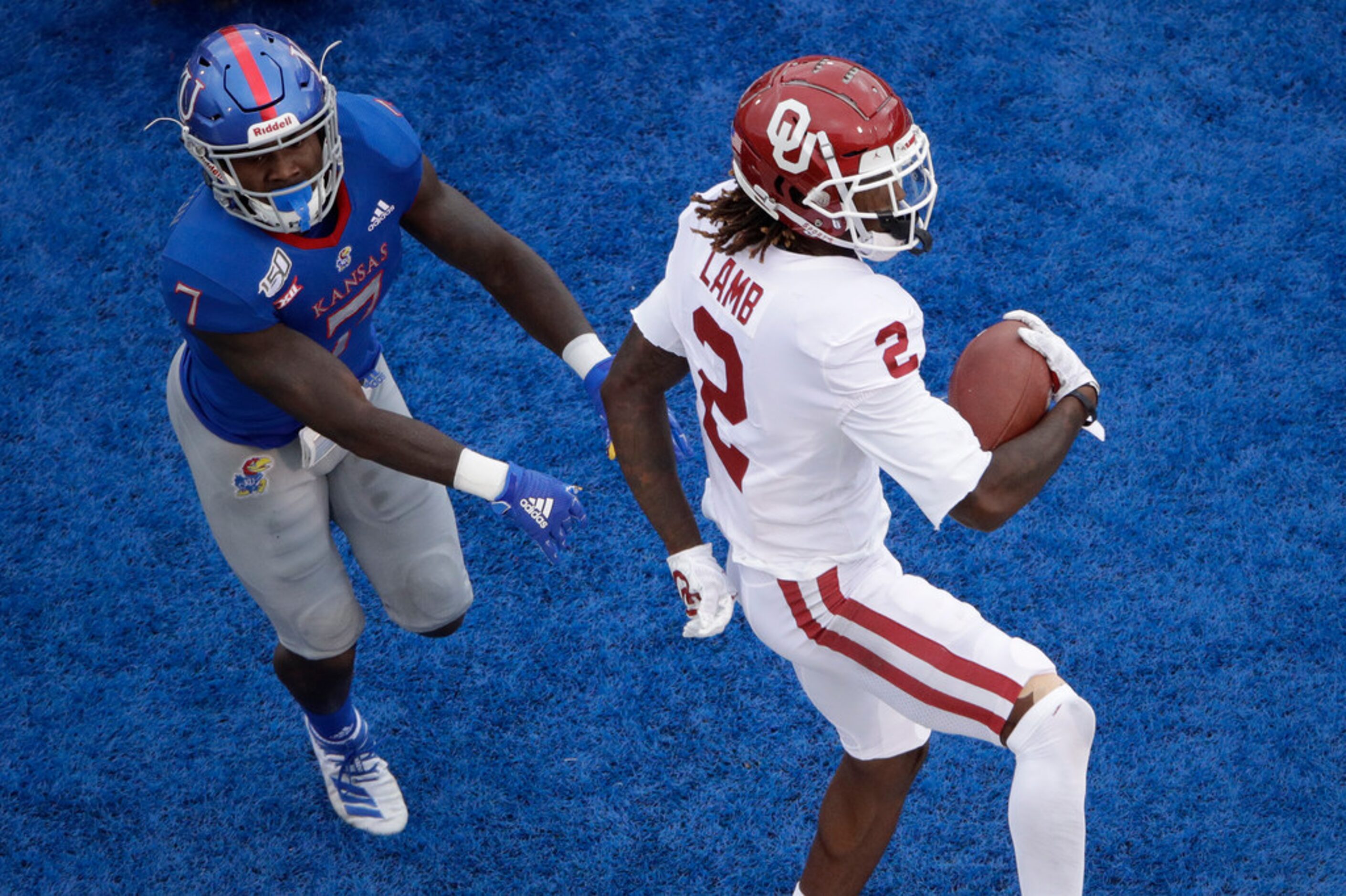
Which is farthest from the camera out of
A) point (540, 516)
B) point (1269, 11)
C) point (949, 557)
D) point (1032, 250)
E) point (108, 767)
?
point (1269, 11)

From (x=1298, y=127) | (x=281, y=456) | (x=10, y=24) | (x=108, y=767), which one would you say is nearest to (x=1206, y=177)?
(x=1298, y=127)

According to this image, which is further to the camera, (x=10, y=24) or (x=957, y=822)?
(x=10, y=24)

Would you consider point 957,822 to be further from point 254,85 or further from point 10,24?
point 10,24

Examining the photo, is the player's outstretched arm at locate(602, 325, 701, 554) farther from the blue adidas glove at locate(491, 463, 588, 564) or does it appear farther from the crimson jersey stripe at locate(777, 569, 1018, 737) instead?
the crimson jersey stripe at locate(777, 569, 1018, 737)

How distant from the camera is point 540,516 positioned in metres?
3.04

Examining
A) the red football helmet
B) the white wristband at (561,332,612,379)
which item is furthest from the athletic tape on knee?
the white wristband at (561,332,612,379)

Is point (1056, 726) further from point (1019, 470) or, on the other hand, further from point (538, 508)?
point (538, 508)

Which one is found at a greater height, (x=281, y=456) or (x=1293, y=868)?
(x=281, y=456)

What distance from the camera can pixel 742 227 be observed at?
2.56 metres

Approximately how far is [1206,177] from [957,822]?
2593 mm

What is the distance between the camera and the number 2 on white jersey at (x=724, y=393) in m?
2.55

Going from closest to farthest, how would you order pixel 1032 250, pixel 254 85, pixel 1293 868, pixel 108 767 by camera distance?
pixel 254 85, pixel 1293 868, pixel 108 767, pixel 1032 250

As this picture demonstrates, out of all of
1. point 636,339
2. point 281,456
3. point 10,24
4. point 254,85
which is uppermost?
point 254,85

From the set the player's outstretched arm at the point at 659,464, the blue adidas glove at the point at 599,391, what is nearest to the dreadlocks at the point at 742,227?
the player's outstretched arm at the point at 659,464
